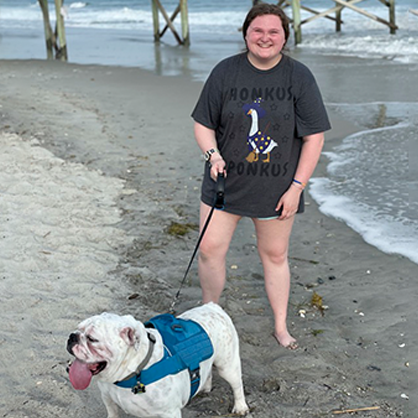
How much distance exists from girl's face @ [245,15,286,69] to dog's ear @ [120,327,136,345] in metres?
1.56

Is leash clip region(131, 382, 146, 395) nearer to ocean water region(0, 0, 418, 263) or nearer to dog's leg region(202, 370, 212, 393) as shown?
dog's leg region(202, 370, 212, 393)

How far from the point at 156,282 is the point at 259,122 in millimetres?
1749

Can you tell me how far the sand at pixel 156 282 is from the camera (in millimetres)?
3305

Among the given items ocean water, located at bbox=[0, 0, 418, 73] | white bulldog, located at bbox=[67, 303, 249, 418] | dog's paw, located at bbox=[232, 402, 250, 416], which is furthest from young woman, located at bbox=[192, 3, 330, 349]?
ocean water, located at bbox=[0, 0, 418, 73]

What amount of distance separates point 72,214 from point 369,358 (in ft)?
9.95

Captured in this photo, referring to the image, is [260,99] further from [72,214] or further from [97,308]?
[72,214]

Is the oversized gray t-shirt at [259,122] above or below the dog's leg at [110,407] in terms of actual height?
above

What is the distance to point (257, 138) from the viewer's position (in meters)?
3.23

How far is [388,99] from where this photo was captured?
1065 cm

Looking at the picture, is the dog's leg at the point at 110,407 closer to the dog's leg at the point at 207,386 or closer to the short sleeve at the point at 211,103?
the dog's leg at the point at 207,386

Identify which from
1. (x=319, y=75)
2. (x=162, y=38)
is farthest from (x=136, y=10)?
(x=319, y=75)

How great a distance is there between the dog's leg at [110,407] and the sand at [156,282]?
21cm

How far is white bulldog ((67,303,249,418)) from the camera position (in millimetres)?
2375

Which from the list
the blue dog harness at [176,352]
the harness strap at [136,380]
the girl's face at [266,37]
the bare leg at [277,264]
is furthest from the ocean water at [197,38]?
the harness strap at [136,380]
